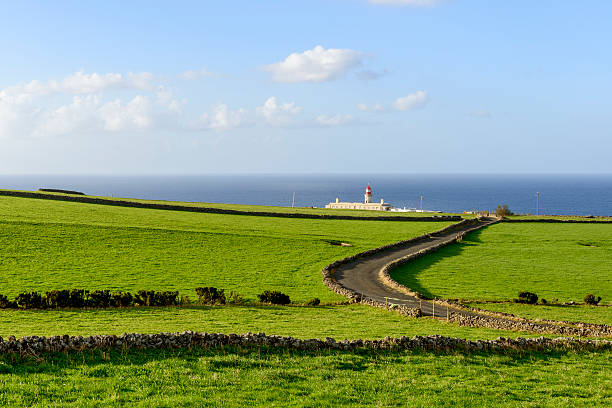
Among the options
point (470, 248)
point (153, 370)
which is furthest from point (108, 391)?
point (470, 248)

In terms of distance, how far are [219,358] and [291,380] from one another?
2.65 metres

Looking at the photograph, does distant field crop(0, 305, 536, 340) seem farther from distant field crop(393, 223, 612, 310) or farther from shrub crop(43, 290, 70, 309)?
distant field crop(393, 223, 612, 310)

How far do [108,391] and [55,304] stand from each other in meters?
17.4

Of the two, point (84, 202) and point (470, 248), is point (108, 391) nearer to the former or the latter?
point (470, 248)

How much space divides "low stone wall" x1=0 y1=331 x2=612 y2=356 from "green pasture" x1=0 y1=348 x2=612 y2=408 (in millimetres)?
344

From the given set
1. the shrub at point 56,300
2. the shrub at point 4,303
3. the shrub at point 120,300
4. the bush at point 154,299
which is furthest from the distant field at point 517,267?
the shrub at point 4,303

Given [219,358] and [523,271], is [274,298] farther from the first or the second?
[523,271]

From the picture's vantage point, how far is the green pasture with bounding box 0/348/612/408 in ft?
40.4

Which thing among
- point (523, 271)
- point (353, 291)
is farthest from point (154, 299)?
point (523, 271)

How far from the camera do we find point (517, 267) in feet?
158

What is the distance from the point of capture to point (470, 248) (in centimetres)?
5997

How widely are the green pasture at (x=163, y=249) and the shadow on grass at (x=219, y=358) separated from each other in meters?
16.4

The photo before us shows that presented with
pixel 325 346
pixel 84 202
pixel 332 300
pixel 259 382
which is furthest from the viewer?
pixel 84 202

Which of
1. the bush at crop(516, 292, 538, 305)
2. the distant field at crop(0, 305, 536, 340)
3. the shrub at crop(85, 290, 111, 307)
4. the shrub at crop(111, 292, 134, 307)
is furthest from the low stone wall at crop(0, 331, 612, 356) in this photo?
the bush at crop(516, 292, 538, 305)
